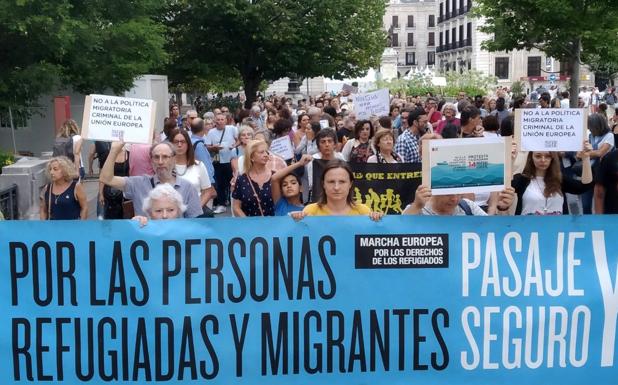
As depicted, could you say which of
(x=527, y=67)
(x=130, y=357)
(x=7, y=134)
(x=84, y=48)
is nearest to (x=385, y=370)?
(x=130, y=357)

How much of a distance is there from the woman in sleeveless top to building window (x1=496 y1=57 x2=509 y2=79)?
→ 80.7 m

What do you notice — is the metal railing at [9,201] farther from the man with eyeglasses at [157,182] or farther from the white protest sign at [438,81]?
the white protest sign at [438,81]

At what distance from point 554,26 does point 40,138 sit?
516 inches

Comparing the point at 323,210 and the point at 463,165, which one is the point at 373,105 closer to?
the point at 323,210

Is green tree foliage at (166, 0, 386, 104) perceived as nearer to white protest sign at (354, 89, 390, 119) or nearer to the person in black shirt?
white protest sign at (354, 89, 390, 119)

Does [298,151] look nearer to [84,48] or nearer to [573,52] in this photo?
[84,48]

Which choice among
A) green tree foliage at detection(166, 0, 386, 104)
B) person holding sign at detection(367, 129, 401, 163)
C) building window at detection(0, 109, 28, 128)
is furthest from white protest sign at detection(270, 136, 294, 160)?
green tree foliage at detection(166, 0, 386, 104)

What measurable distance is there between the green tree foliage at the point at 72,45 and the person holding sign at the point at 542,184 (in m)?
10.4

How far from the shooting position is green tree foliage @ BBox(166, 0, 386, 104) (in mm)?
31250

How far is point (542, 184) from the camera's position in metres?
6.54

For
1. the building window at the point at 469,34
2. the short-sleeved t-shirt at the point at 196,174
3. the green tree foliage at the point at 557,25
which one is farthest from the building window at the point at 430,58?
the short-sleeved t-shirt at the point at 196,174

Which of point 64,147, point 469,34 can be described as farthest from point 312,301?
point 469,34

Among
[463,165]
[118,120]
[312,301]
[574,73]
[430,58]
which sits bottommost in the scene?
[312,301]

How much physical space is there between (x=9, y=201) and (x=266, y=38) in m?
21.0
